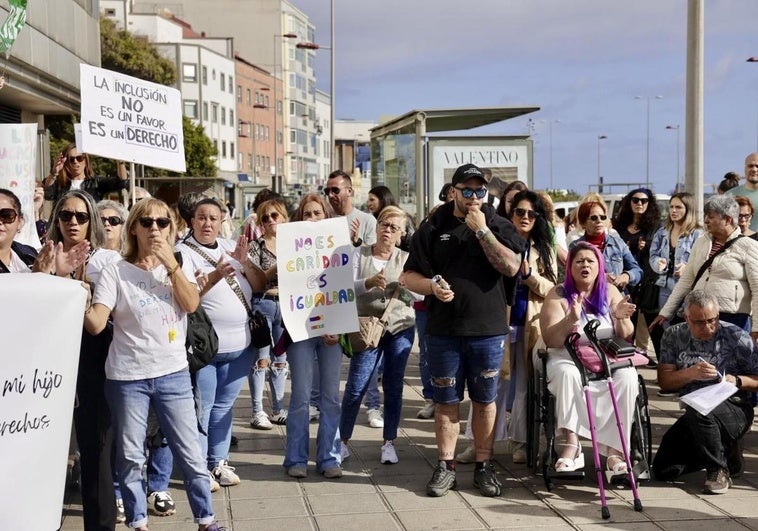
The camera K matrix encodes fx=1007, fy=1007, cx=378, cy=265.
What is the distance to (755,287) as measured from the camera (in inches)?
299

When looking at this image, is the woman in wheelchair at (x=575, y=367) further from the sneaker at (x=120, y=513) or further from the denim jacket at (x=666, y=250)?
the denim jacket at (x=666, y=250)

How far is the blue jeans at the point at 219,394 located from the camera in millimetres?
6254

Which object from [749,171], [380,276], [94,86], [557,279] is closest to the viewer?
[380,276]

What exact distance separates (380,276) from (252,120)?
86.3m

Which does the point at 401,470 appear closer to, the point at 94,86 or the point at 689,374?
the point at 689,374

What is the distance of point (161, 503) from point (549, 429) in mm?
2464

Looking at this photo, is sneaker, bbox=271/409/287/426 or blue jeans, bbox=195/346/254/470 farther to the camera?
sneaker, bbox=271/409/287/426

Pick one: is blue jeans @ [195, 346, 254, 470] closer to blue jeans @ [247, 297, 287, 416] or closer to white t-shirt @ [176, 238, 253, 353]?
white t-shirt @ [176, 238, 253, 353]

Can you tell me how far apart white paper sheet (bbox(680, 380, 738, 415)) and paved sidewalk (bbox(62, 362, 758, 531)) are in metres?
0.53

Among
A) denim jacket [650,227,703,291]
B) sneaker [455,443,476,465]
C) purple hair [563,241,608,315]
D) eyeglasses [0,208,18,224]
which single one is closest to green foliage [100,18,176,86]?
denim jacket [650,227,703,291]

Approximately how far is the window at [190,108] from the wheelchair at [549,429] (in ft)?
Answer: 243

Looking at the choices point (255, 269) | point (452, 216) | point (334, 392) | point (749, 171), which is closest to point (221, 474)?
point (334, 392)

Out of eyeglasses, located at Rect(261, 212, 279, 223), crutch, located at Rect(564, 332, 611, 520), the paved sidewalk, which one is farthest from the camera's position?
eyeglasses, located at Rect(261, 212, 279, 223)

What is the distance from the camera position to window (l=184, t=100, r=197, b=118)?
78562 mm
